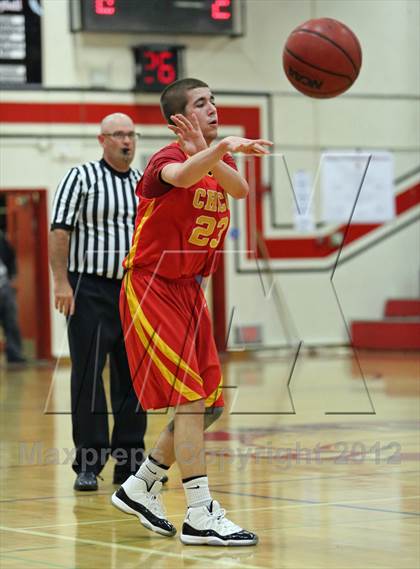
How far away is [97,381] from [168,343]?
151 centimetres

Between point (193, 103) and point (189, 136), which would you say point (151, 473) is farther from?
point (193, 103)

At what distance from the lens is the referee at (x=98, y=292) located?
6098 millimetres

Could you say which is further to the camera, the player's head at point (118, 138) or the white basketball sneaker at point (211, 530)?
the player's head at point (118, 138)

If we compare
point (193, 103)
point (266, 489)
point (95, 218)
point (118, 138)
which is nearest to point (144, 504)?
point (266, 489)

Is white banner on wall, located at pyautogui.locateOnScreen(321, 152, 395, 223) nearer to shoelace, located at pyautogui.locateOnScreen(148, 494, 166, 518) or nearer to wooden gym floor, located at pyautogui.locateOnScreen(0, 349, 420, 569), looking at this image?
wooden gym floor, located at pyautogui.locateOnScreen(0, 349, 420, 569)

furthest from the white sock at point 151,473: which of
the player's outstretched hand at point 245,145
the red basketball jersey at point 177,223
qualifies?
the player's outstretched hand at point 245,145

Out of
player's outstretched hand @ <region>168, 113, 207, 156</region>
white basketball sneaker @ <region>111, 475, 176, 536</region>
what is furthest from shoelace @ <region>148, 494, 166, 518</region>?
player's outstretched hand @ <region>168, 113, 207, 156</region>

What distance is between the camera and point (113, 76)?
16.0 metres

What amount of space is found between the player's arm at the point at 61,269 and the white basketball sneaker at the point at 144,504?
1341mm

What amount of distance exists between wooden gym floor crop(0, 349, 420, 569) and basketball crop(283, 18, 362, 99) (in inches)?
74.6

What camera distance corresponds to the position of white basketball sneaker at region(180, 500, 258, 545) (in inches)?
176

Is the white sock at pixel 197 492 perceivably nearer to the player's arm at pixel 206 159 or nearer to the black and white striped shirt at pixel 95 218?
the player's arm at pixel 206 159

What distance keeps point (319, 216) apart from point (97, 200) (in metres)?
11.2

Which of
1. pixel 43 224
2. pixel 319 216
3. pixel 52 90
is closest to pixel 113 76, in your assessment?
pixel 52 90
